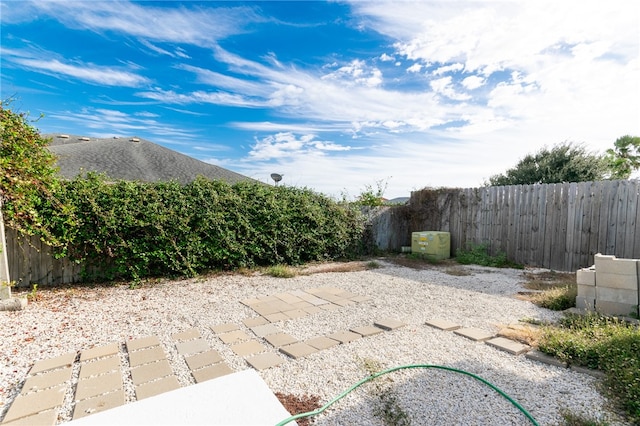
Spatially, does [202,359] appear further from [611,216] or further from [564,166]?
[564,166]

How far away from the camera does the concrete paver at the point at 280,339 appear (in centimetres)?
300

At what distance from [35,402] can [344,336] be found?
7.89ft

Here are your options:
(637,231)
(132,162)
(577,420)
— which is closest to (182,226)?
(132,162)

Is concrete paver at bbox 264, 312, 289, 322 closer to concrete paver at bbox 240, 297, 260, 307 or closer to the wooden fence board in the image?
concrete paver at bbox 240, 297, 260, 307

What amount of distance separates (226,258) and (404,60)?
6.28 metres

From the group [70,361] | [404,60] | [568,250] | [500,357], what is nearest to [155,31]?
[404,60]

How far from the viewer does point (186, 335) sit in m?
3.17

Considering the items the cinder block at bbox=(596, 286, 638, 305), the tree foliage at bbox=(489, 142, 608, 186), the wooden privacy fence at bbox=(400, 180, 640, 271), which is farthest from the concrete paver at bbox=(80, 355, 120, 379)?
the tree foliage at bbox=(489, 142, 608, 186)

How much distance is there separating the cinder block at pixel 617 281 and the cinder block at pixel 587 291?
10 cm

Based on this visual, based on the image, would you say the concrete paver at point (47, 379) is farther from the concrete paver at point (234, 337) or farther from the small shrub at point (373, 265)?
the small shrub at point (373, 265)

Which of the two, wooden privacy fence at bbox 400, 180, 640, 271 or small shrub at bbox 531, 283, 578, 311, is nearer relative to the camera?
small shrub at bbox 531, 283, 578, 311

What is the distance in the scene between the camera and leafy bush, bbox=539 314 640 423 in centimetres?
203

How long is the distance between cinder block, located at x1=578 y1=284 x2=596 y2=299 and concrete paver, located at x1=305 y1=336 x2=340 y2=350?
319cm

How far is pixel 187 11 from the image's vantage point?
20.5 feet
